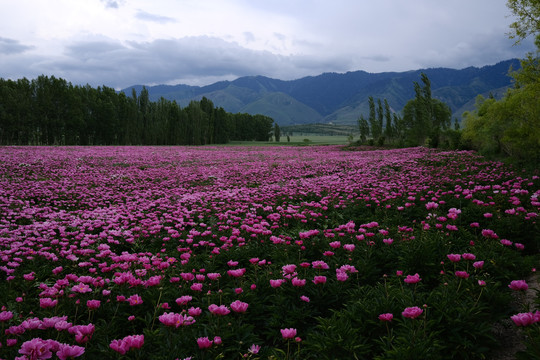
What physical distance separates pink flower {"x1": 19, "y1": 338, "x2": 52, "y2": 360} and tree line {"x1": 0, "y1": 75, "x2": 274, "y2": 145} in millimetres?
63043

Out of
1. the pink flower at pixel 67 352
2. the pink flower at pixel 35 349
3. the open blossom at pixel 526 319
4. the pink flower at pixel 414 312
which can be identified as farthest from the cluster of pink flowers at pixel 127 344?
the open blossom at pixel 526 319

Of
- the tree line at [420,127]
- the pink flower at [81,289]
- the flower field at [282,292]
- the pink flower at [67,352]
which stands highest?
the tree line at [420,127]

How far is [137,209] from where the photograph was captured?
7.99 metres

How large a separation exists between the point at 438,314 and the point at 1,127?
66.5 meters

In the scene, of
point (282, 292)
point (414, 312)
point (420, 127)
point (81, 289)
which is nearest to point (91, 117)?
point (420, 127)

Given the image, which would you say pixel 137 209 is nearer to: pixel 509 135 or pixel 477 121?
pixel 509 135

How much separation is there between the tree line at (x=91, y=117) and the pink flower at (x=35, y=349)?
63.0 meters

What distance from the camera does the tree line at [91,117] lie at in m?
50.8

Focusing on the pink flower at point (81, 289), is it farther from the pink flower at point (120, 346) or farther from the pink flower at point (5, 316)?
the pink flower at point (120, 346)

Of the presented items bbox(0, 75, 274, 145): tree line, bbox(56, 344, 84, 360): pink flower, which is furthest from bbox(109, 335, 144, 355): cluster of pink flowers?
bbox(0, 75, 274, 145): tree line

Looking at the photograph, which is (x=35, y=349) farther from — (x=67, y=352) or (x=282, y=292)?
(x=282, y=292)

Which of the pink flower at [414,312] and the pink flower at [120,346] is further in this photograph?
the pink flower at [414,312]

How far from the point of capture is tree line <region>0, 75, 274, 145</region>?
50781mm

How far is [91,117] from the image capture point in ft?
200
